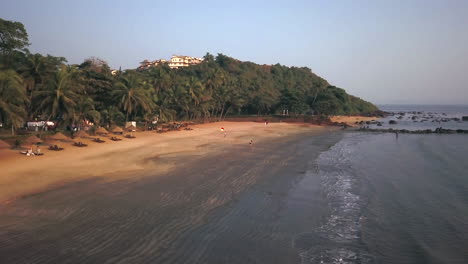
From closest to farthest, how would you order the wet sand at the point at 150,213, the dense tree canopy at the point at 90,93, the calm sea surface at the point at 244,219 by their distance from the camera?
the wet sand at the point at 150,213 < the calm sea surface at the point at 244,219 < the dense tree canopy at the point at 90,93

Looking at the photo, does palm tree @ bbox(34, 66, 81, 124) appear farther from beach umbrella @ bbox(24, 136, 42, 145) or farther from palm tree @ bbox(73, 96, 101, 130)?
beach umbrella @ bbox(24, 136, 42, 145)

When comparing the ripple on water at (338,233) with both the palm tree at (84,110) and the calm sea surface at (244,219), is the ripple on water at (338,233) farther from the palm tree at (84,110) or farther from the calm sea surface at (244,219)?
the palm tree at (84,110)

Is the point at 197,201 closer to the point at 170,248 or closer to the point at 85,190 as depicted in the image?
the point at 170,248

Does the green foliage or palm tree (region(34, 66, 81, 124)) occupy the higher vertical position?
the green foliage

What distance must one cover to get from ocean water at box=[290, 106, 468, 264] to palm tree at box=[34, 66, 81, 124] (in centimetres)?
2294

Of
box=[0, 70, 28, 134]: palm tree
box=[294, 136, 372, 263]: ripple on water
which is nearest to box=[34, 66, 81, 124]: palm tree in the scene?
box=[0, 70, 28, 134]: palm tree

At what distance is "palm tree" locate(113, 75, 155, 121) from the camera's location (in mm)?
38719

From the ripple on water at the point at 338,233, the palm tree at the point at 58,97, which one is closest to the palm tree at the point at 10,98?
the palm tree at the point at 58,97

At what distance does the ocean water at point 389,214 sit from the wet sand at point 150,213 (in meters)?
1.46

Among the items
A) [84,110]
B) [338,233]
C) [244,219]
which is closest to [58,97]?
[84,110]

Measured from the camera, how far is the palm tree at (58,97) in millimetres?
28781

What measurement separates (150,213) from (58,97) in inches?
872

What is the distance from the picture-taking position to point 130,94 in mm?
38625

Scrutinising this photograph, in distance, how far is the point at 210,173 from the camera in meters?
18.7
